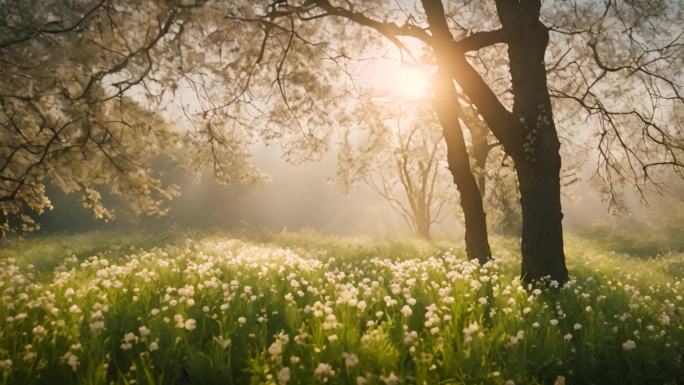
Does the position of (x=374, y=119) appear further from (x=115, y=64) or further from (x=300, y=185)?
(x=300, y=185)

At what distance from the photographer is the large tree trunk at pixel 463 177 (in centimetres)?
1004

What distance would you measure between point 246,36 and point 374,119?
465cm

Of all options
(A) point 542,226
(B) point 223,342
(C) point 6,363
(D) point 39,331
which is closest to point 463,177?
(A) point 542,226

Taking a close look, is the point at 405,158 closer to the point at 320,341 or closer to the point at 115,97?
the point at 115,97

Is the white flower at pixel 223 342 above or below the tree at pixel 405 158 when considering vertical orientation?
below

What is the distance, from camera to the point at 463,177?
10.2 metres

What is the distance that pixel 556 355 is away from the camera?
3.86 meters

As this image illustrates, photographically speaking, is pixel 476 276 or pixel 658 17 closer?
pixel 476 276

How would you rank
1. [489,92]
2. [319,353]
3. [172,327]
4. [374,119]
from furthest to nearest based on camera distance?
[374,119] < [489,92] < [172,327] < [319,353]

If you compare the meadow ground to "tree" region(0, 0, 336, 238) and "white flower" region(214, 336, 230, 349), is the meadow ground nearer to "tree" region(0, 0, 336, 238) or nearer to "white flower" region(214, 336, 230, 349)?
"white flower" region(214, 336, 230, 349)

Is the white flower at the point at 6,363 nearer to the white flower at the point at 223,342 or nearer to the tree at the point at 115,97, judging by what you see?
the white flower at the point at 223,342

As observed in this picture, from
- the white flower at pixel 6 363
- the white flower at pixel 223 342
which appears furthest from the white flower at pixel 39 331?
the white flower at pixel 223 342

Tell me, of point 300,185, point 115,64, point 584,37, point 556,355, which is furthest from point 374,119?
point 300,185

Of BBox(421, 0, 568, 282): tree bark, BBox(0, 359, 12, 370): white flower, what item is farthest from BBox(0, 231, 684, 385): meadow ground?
BBox(421, 0, 568, 282): tree bark
